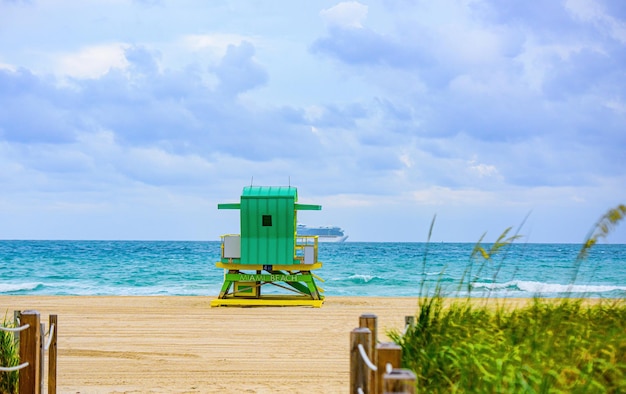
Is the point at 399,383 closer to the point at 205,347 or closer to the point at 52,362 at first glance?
the point at 52,362

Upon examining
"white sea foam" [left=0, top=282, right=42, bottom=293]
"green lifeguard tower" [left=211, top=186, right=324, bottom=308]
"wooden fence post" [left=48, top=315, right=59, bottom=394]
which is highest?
"green lifeguard tower" [left=211, top=186, right=324, bottom=308]

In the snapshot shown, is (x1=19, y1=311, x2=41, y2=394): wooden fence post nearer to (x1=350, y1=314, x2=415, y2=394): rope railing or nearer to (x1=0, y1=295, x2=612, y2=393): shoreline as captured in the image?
(x1=0, y1=295, x2=612, y2=393): shoreline

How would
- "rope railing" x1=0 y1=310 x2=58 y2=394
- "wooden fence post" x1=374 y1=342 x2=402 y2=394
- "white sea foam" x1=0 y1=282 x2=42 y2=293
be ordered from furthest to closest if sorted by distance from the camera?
"white sea foam" x1=0 y1=282 x2=42 y2=293 → "rope railing" x1=0 y1=310 x2=58 y2=394 → "wooden fence post" x1=374 y1=342 x2=402 y2=394

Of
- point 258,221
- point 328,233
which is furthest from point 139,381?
point 328,233

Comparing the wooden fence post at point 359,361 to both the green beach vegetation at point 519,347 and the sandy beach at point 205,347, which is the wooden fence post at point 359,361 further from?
the sandy beach at point 205,347

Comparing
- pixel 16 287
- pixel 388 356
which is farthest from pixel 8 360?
pixel 16 287

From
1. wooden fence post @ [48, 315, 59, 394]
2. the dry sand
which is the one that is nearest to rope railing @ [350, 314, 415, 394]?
the dry sand

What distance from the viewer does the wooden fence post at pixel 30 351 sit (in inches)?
250

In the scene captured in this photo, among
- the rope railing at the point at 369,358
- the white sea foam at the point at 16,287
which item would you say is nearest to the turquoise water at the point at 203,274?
the white sea foam at the point at 16,287

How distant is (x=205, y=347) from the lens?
1076 cm

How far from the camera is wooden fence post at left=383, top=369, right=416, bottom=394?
336 cm

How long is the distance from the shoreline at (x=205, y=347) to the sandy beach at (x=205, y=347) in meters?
0.01

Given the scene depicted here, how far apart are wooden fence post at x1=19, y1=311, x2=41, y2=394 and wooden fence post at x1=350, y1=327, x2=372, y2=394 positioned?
2619 millimetres

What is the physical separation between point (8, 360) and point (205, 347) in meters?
3.86
